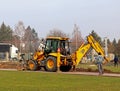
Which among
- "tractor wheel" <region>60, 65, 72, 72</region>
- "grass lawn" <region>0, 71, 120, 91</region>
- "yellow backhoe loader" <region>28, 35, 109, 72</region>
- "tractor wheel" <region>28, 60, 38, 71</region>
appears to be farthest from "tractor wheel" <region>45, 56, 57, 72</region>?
"grass lawn" <region>0, 71, 120, 91</region>

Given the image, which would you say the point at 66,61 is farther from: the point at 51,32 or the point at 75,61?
the point at 51,32

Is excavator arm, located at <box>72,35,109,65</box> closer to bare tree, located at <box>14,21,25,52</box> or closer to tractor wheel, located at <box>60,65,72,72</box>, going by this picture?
tractor wheel, located at <box>60,65,72,72</box>

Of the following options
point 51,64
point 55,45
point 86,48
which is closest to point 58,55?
point 51,64

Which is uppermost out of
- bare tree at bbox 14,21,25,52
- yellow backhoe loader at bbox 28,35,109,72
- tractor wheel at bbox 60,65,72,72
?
bare tree at bbox 14,21,25,52

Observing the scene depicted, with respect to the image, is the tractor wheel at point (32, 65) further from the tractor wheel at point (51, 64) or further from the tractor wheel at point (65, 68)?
the tractor wheel at point (65, 68)

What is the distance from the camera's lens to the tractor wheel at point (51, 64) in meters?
39.2

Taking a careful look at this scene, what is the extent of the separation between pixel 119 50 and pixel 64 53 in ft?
216

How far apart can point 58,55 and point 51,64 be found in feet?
4.07

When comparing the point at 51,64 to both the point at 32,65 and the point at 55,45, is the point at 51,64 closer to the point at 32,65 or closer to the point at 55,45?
the point at 55,45

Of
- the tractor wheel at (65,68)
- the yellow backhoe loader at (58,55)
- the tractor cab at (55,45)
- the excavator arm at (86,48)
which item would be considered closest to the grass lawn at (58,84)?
the yellow backhoe loader at (58,55)

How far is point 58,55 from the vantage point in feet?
128

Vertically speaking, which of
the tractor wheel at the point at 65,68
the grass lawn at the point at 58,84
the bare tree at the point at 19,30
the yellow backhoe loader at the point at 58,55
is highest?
the bare tree at the point at 19,30

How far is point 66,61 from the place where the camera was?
1578 inches

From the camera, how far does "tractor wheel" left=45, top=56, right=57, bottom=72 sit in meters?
39.2
